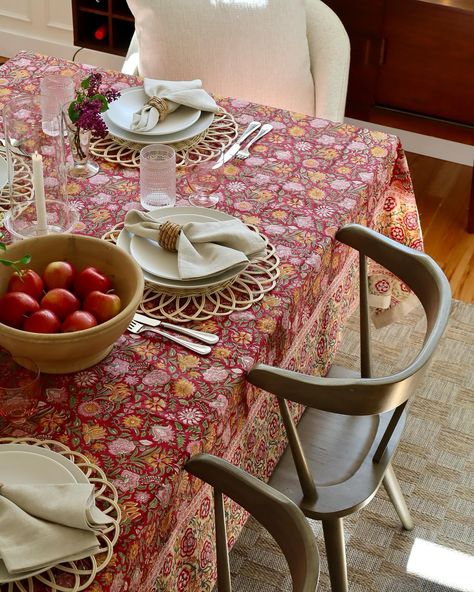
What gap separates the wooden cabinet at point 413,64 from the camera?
2889 mm

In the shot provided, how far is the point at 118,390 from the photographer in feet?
4.25

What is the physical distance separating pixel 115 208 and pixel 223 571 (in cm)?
72

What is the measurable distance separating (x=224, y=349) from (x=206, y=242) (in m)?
0.23

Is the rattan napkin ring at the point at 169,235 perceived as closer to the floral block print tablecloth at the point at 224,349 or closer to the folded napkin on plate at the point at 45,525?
the floral block print tablecloth at the point at 224,349

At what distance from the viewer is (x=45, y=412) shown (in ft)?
4.11

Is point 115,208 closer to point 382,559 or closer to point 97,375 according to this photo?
point 97,375

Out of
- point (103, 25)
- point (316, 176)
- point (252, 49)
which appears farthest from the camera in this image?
point (103, 25)

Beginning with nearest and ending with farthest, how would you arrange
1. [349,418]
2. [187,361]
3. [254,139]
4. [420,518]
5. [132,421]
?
1. [132,421]
2. [187,361]
3. [349,418]
4. [254,139]
5. [420,518]

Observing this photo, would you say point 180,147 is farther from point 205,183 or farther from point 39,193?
point 39,193

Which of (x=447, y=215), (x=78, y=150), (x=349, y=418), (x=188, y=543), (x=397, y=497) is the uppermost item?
(x=78, y=150)

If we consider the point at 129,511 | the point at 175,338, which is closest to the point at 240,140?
the point at 175,338

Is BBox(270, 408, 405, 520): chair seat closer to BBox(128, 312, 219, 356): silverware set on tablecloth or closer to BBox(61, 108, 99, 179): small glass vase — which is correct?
BBox(128, 312, 219, 356): silverware set on tablecloth

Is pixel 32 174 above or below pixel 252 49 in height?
above

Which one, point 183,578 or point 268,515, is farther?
point 183,578
